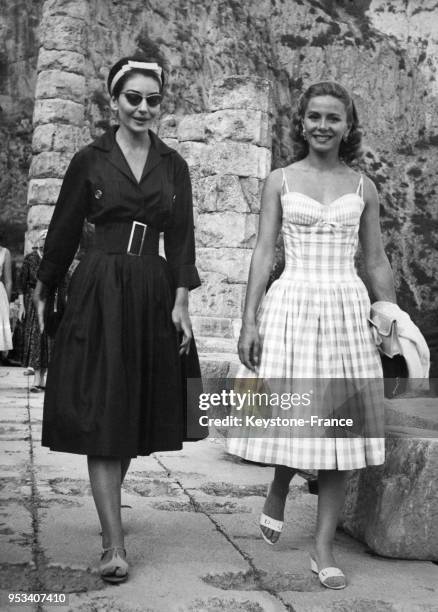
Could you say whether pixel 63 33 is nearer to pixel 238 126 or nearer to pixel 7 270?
pixel 238 126

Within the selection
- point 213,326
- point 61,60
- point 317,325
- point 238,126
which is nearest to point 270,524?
point 317,325

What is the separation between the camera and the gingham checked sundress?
125 inches

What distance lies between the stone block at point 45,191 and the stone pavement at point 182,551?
10.3 m

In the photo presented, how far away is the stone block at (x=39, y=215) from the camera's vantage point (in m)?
14.7

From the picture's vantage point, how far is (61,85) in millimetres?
15273

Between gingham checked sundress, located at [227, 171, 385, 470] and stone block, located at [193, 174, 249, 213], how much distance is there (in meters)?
7.41

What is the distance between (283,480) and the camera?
11.2ft

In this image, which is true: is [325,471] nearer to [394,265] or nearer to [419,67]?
[394,265]

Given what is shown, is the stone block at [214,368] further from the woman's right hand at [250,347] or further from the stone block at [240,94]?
the stone block at [240,94]

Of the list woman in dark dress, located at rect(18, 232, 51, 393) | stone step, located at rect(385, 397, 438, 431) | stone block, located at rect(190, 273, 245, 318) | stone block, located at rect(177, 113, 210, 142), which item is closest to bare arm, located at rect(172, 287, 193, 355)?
stone step, located at rect(385, 397, 438, 431)

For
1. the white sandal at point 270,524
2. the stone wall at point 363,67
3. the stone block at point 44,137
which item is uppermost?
the stone wall at point 363,67

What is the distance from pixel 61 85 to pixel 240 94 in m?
5.68

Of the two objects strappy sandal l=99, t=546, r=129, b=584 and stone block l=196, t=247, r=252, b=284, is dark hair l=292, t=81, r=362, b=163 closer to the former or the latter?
strappy sandal l=99, t=546, r=129, b=584

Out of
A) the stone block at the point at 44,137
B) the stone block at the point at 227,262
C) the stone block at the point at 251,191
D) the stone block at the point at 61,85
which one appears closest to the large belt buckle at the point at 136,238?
the stone block at the point at 227,262
